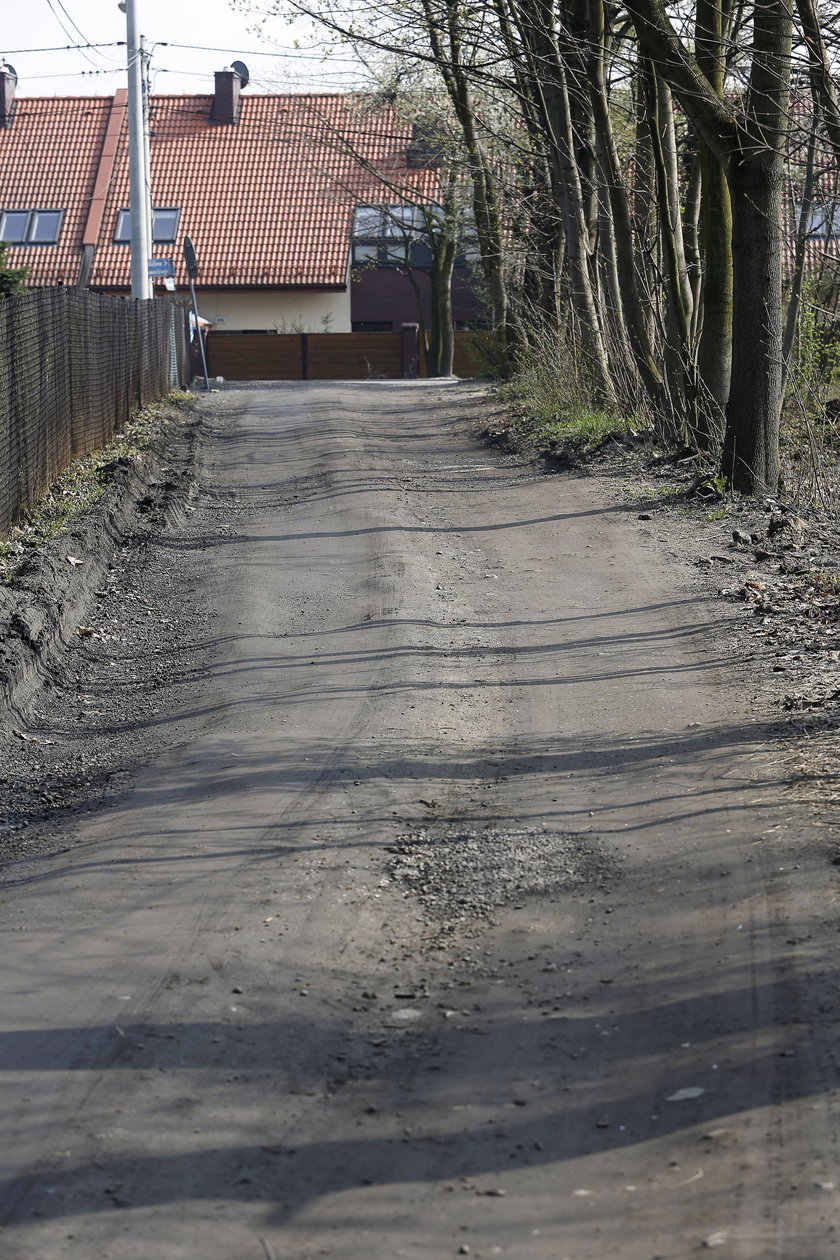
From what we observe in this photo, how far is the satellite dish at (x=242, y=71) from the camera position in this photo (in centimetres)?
4772

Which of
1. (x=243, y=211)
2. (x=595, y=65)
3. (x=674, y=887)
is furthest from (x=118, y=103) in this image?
(x=674, y=887)

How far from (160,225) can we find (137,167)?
21.9 meters

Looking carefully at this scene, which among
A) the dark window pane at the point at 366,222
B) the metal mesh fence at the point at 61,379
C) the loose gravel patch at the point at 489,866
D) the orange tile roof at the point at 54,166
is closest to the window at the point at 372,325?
the dark window pane at the point at 366,222

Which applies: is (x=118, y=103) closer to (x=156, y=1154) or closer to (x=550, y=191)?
(x=550, y=191)

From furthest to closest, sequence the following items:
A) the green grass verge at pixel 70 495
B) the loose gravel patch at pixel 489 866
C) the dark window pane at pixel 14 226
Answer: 1. the dark window pane at pixel 14 226
2. the green grass verge at pixel 70 495
3. the loose gravel patch at pixel 489 866

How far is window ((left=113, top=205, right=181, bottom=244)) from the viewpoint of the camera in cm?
4441

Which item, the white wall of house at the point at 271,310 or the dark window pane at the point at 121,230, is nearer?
the dark window pane at the point at 121,230

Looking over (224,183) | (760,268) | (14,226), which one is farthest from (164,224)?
(760,268)

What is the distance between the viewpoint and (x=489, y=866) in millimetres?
4871

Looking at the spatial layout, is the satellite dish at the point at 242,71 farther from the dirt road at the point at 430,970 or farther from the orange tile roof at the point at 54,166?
the dirt road at the point at 430,970

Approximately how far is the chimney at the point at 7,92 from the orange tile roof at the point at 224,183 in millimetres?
920

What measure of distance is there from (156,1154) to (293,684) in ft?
13.3

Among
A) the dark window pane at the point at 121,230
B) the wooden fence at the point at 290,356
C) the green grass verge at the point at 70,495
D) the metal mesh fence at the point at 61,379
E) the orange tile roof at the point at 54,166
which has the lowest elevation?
the green grass verge at the point at 70,495

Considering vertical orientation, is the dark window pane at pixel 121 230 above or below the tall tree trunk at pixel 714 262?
above
